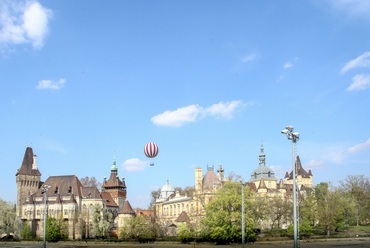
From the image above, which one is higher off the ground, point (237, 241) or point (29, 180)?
point (29, 180)

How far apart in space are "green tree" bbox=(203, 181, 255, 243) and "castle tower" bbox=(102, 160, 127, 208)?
204 feet

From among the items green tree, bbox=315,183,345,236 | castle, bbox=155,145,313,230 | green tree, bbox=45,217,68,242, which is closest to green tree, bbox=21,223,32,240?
green tree, bbox=45,217,68,242

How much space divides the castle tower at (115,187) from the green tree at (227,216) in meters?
62.1

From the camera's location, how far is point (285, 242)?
2948 inches

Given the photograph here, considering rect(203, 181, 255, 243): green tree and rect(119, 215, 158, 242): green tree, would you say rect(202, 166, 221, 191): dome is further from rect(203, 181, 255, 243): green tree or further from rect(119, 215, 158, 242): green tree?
rect(203, 181, 255, 243): green tree

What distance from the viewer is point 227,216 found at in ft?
232

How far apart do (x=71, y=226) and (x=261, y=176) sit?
61.9 m

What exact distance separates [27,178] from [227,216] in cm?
→ 7626

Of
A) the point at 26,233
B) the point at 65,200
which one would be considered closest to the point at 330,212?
the point at 65,200

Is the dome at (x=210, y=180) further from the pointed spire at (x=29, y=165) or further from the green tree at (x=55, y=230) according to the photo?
the pointed spire at (x=29, y=165)

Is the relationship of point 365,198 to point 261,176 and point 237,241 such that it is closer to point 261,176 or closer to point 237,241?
point 261,176

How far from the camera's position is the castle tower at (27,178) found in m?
126

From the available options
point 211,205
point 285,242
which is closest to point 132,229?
point 211,205

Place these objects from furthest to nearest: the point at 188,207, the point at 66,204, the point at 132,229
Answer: the point at 188,207, the point at 66,204, the point at 132,229
